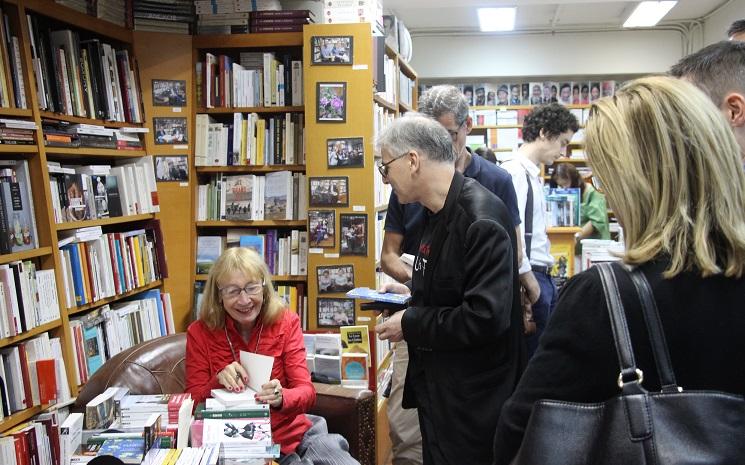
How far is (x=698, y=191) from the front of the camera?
92 centimetres

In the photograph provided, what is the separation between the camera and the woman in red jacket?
238 centimetres

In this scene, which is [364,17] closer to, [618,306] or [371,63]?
[371,63]

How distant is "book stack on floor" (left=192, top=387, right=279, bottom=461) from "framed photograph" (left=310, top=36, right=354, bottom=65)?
7.75 feet

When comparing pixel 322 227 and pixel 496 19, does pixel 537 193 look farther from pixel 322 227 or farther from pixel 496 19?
pixel 496 19

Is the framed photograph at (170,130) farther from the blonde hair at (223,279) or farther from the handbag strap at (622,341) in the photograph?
the handbag strap at (622,341)

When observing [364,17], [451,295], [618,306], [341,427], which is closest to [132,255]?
[341,427]

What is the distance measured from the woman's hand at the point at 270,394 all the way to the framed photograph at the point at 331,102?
6.30 feet

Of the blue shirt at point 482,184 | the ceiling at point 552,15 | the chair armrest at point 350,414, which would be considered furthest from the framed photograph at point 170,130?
the ceiling at point 552,15

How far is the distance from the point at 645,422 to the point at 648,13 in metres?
7.58

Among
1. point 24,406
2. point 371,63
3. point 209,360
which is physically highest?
point 371,63

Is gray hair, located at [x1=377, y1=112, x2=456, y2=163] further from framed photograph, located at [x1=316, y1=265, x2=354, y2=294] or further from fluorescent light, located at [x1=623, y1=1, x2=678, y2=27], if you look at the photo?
fluorescent light, located at [x1=623, y1=1, x2=678, y2=27]

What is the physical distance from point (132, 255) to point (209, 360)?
53.5 inches

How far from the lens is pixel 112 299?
3.33m

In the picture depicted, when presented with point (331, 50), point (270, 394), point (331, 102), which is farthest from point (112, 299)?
point (331, 50)
